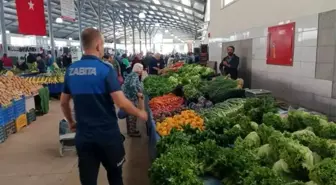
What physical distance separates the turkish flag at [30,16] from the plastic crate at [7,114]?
3.43 metres

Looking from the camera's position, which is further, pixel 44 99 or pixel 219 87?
pixel 44 99

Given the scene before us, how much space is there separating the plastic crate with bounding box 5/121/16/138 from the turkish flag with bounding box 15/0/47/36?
3.62 metres

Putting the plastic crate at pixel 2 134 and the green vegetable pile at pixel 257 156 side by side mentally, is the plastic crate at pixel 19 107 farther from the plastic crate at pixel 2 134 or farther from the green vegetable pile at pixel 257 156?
the green vegetable pile at pixel 257 156

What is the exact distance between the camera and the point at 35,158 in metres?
4.88

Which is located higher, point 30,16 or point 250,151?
point 30,16

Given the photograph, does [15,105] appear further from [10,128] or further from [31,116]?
[31,116]

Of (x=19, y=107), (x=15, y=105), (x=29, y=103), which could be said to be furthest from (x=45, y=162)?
(x=29, y=103)

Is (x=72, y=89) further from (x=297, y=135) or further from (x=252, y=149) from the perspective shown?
(x=297, y=135)

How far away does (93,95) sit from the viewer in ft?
7.41

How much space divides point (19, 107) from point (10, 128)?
0.71m

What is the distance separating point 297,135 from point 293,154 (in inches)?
15.9

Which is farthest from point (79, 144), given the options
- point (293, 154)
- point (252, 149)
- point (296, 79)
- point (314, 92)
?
point (296, 79)

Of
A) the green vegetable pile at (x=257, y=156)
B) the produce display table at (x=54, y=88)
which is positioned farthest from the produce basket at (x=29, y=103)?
the green vegetable pile at (x=257, y=156)

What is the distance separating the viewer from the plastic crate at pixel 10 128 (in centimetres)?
608
